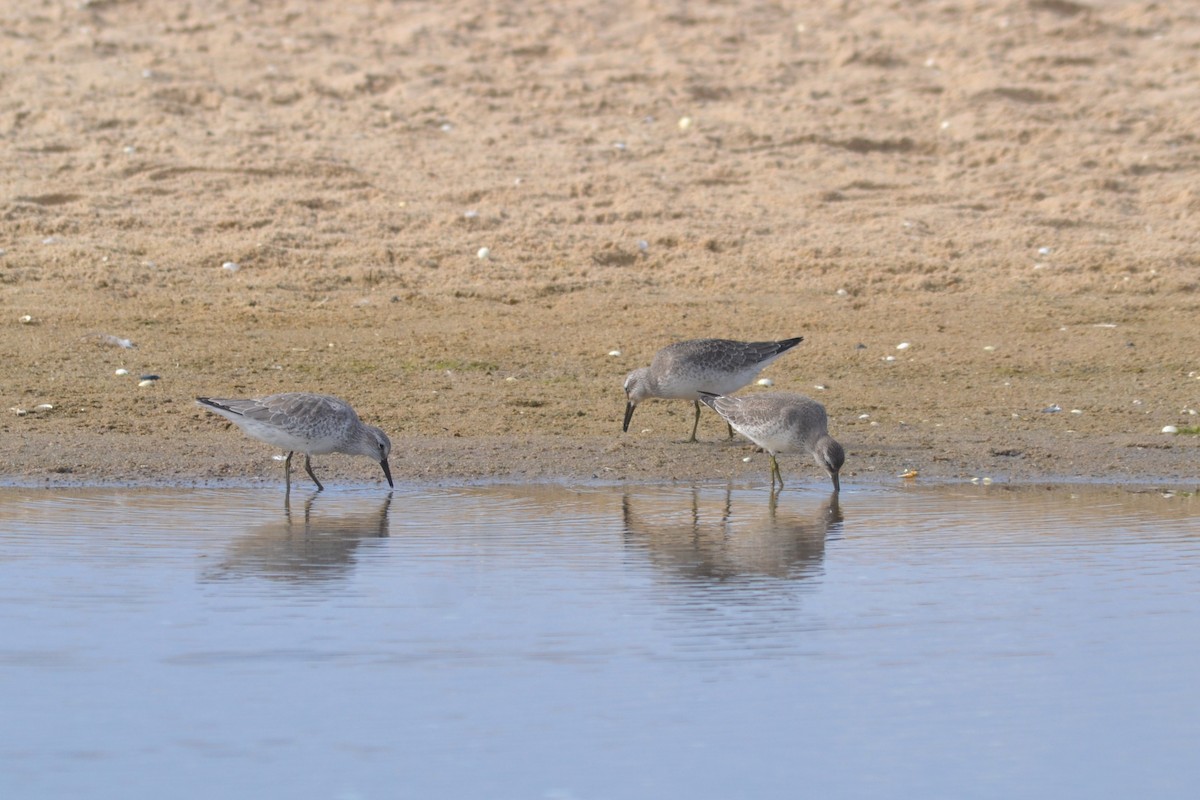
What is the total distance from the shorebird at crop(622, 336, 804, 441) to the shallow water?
5.67ft

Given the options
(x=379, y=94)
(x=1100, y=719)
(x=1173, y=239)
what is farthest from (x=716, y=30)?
(x=1100, y=719)

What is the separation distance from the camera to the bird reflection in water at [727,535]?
332 inches

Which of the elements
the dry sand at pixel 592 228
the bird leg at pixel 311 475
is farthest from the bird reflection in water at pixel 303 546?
the dry sand at pixel 592 228

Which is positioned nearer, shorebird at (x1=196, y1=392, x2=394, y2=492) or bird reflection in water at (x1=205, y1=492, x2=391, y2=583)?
bird reflection in water at (x1=205, y1=492, x2=391, y2=583)

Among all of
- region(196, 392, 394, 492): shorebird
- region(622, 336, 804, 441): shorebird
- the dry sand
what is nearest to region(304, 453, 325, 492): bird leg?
region(196, 392, 394, 492): shorebird

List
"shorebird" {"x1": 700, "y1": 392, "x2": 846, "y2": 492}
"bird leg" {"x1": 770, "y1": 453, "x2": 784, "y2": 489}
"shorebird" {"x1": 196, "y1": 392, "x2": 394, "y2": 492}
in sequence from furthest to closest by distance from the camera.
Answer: "bird leg" {"x1": 770, "y1": 453, "x2": 784, "y2": 489}
"shorebird" {"x1": 700, "y1": 392, "x2": 846, "y2": 492}
"shorebird" {"x1": 196, "y1": 392, "x2": 394, "y2": 492}

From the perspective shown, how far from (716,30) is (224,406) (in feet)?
31.5

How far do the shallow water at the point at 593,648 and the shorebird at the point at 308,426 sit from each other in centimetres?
38

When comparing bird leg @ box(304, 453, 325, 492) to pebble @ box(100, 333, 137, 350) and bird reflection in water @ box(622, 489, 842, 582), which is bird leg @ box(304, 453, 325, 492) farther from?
pebble @ box(100, 333, 137, 350)

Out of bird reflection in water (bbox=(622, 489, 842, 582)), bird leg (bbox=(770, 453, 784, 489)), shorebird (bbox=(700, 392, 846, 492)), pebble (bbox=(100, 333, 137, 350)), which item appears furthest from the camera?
pebble (bbox=(100, 333, 137, 350))

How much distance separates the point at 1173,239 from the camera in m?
15.3

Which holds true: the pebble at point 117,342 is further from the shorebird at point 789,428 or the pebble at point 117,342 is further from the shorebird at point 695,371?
the shorebird at point 789,428

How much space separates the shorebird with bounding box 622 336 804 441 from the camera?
38.0 ft

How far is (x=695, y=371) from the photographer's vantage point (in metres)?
11.6
